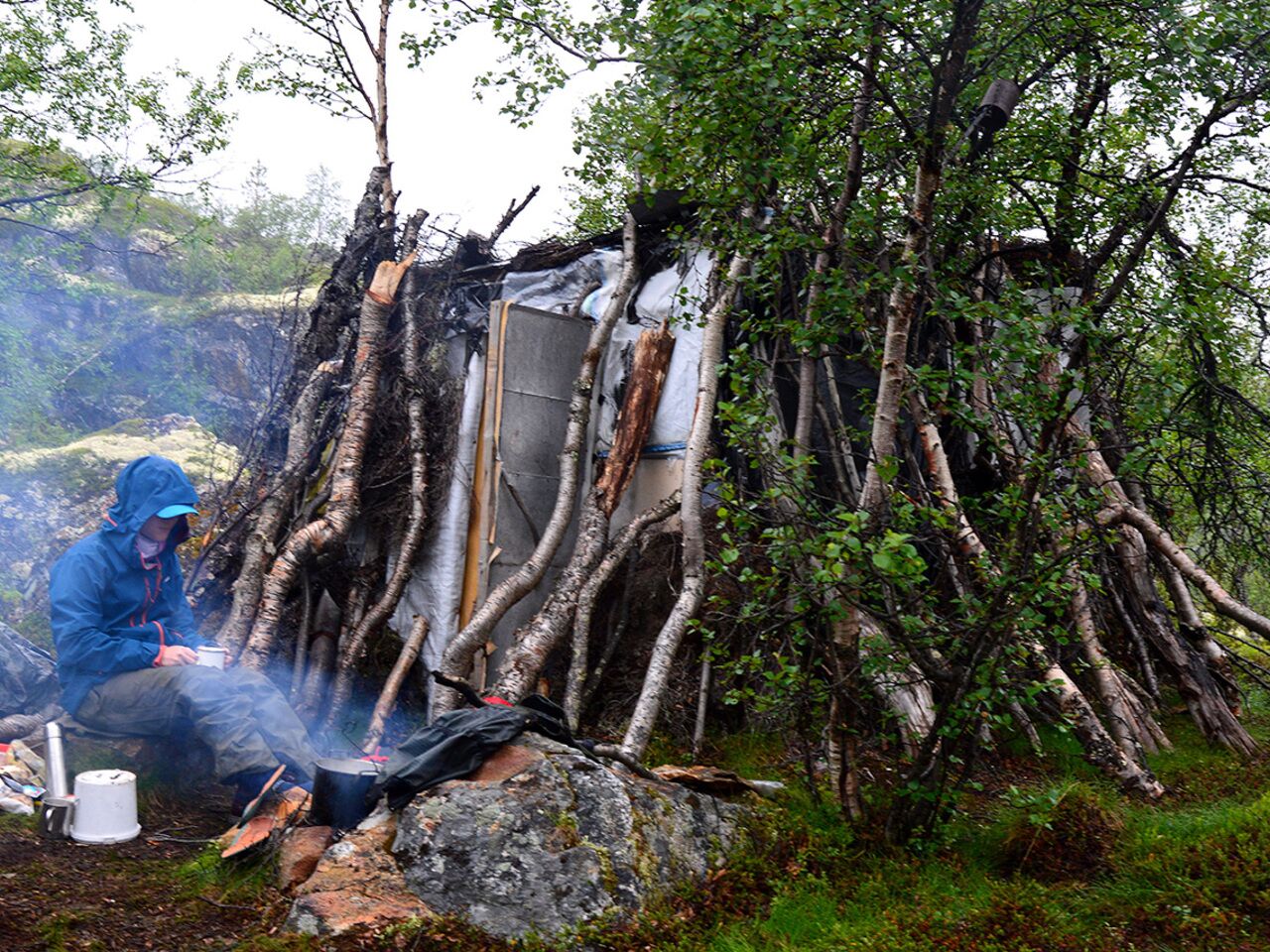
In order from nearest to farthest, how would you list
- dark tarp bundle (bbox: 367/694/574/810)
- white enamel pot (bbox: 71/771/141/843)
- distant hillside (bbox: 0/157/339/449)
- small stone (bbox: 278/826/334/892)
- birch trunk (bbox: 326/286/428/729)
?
small stone (bbox: 278/826/334/892)
dark tarp bundle (bbox: 367/694/574/810)
white enamel pot (bbox: 71/771/141/843)
birch trunk (bbox: 326/286/428/729)
distant hillside (bbox: 0/157/339/449)

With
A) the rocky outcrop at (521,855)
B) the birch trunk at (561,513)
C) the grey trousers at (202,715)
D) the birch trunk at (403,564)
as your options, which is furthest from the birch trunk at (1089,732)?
the grey trousers at (202,715)

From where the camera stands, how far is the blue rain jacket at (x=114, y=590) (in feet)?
15.7

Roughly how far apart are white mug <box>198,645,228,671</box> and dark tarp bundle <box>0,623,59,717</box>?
202 cm

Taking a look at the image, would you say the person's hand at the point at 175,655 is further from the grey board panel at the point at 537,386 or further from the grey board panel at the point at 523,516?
the grey board panel at the point at 537,386

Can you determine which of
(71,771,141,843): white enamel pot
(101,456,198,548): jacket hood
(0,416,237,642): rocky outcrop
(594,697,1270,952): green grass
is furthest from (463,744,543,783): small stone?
(0,416,237,642): rocky outcrop

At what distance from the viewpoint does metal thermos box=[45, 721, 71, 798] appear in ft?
14.9

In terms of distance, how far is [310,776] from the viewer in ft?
15.9

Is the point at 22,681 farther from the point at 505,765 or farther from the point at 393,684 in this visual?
the point at 505,765

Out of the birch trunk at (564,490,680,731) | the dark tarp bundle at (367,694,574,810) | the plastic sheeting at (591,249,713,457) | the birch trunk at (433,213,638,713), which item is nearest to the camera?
the dark tarp bundle at (367,694,574,810)

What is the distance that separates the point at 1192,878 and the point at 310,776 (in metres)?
4.01

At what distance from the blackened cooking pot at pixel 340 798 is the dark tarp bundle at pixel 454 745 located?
0.20 ft

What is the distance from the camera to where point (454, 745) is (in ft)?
13.7

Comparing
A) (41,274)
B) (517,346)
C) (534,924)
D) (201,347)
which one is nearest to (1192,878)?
(534,924)

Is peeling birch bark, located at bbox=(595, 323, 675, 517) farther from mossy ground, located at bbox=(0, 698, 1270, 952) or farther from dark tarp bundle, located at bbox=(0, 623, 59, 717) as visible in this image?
dark tarp bundle, located at bbox=(0, 623, 59, 717)
